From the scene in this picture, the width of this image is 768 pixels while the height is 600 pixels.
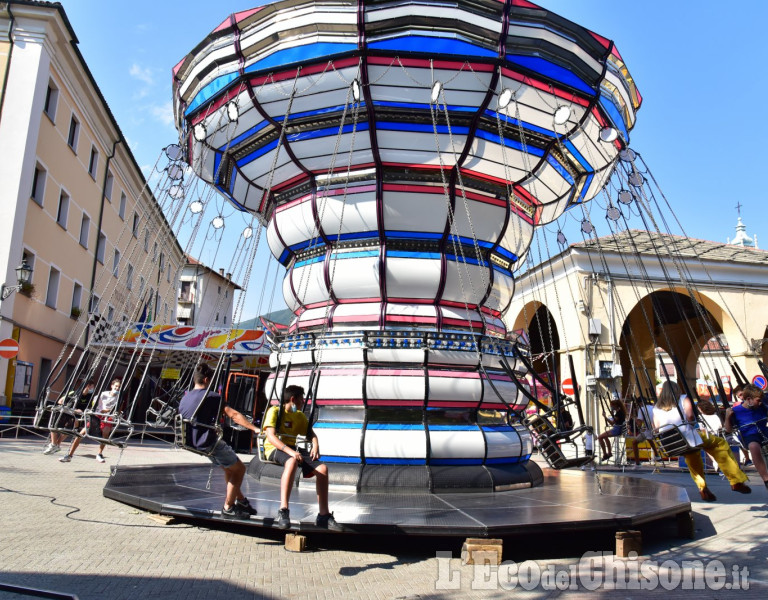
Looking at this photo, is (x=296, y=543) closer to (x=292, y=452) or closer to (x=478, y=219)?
(x=292, y=452)

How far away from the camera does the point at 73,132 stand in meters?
22.2

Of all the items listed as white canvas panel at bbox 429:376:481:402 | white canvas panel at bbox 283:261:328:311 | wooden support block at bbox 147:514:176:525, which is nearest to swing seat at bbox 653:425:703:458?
white canvas panel at bbox 429:376:481:402

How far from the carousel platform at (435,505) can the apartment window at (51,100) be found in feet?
54.0

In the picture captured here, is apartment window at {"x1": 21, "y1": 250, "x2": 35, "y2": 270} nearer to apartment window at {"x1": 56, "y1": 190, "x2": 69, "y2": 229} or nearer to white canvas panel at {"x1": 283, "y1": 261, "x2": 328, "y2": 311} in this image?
apartment window at {"x1": 56, "y1": 190, "x2": 69, "y2": 229}

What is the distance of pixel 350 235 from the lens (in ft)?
26.0

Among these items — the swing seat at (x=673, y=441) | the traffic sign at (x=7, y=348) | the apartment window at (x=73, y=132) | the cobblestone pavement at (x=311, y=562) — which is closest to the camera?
the cobblestone pavement at (x=311, y=562)

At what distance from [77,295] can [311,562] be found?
22124 mm

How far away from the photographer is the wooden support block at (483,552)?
475 centimetres

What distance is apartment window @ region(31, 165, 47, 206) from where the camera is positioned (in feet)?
63.6

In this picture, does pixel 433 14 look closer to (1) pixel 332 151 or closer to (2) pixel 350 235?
(1) pixel 332 151

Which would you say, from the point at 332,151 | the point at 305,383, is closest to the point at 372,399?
the point at 305,383

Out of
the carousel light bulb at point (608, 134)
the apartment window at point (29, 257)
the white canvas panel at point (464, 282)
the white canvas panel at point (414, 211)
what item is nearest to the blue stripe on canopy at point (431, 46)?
the white canvas panel at point (414, 211)

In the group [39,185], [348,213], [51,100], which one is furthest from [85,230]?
[348,213]

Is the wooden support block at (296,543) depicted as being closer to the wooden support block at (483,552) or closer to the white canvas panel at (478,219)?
the wooden support block at (483,552)
